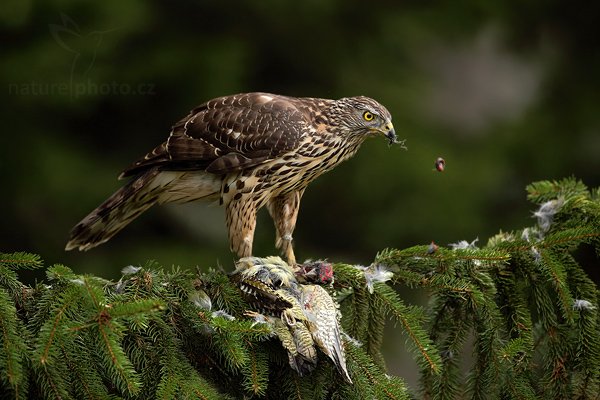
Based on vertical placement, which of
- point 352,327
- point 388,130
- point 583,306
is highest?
point 388,130

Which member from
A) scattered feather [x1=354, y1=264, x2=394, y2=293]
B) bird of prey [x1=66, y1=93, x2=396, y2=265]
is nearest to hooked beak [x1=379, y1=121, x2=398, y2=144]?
bird of prey [x1=66, y1=93, x2=396, y2=265]

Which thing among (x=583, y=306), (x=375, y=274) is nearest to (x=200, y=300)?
(x=375, y=274)

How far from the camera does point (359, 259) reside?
8.20m

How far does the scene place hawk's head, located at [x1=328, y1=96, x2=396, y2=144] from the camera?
166 inches

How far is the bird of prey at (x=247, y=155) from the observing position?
4.14 metres

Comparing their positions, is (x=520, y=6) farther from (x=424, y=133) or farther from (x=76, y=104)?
(x=76, y=104)

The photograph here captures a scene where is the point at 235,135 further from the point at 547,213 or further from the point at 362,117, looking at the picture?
Answer: the point at 547,213

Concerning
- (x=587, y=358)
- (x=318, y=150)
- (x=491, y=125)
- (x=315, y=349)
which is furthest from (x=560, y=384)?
(x=491, y=125)

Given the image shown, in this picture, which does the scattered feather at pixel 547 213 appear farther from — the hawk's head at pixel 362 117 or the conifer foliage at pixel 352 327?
the hawk's head at pixel 362 117

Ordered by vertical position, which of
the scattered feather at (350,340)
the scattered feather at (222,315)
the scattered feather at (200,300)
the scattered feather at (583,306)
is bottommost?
the scattered feather at (350,340)

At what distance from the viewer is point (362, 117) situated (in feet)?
13.9

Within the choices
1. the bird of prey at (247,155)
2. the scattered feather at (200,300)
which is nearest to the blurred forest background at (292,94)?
the bird of prey at (247,155)

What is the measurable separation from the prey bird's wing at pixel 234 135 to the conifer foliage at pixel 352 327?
2.67 ft

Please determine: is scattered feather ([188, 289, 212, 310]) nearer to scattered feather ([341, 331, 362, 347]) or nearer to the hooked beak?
scattered feather ([341, 331, 362, 347])
